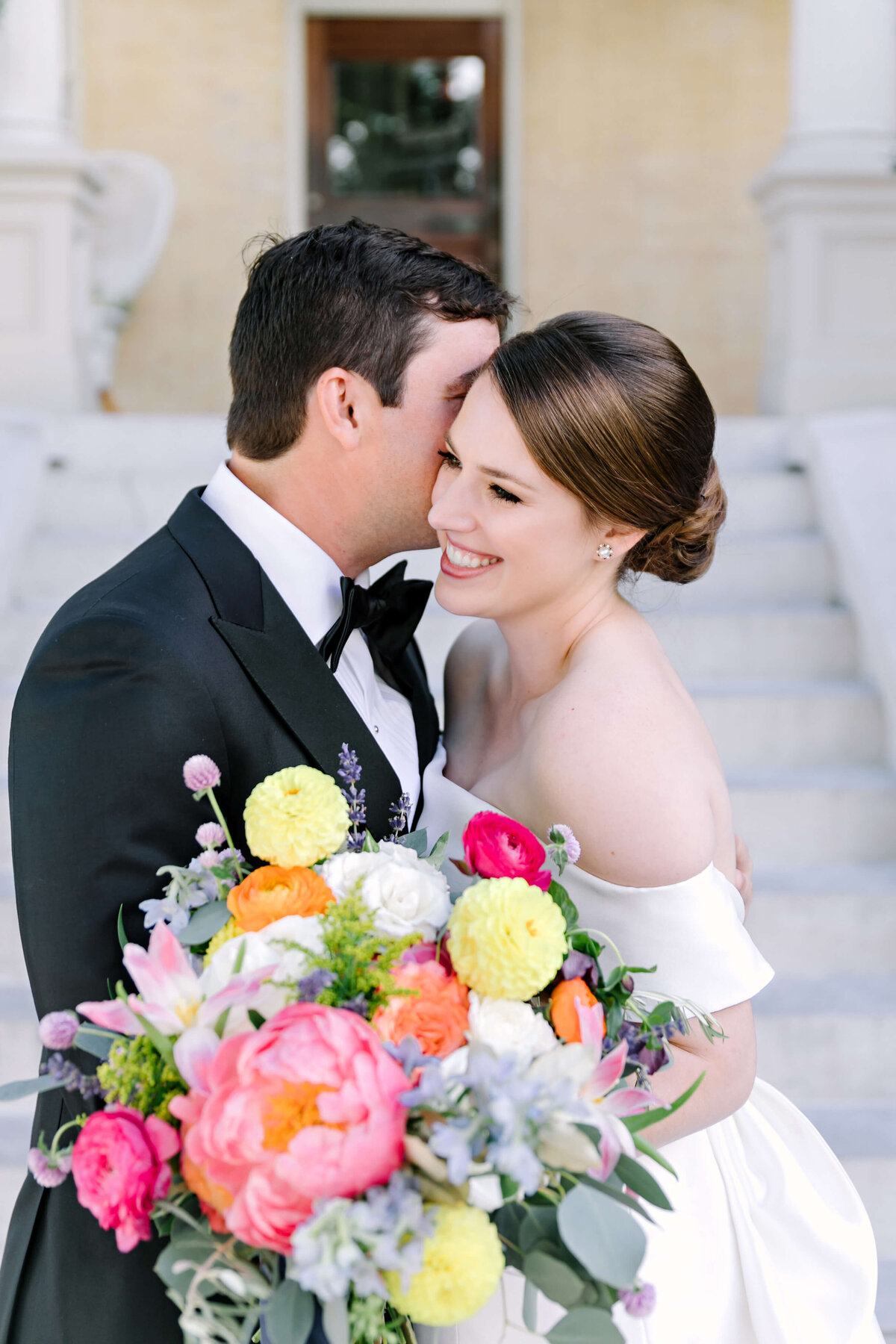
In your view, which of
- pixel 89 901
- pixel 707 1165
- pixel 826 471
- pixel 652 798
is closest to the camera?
pixel 89 901

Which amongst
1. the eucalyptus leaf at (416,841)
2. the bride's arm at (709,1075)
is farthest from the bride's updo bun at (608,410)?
the bride's arm at (709,1075)

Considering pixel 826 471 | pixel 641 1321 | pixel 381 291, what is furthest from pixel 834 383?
pixel 641 1321

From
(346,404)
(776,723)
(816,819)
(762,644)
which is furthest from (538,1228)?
(762,644)

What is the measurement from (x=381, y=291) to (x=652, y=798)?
2.77 feet

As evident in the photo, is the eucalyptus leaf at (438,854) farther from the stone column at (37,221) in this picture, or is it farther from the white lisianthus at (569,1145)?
the stone column at (37,221)

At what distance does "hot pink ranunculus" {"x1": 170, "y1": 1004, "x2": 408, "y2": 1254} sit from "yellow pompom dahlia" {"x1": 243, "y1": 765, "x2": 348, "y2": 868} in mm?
198

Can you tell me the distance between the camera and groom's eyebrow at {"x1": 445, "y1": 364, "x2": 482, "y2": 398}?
185 cm

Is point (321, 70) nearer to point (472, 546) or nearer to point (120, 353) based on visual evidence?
point (120, 353)

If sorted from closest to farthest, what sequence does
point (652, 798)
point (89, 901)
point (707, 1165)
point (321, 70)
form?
1. point (89, 901)
2. point (652, 798)
3. point (707, 1165)
4. point (321, 70)

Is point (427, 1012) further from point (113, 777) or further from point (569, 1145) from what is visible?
point (113, 777)

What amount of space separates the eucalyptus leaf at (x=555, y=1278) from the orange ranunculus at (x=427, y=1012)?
180 mm

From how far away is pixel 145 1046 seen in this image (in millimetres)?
1047

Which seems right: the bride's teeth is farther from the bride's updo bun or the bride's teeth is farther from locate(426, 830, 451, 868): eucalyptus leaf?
locate(426, 830, 451, 868): eucalyptus leaf

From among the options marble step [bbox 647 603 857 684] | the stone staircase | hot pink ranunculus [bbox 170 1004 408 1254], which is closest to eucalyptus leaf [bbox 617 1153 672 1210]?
hot pink ranunculus [bbox 170 1004 408 1254]
